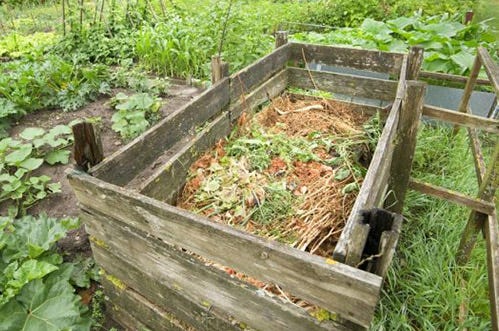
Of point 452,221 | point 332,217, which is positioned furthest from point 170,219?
point 452,221

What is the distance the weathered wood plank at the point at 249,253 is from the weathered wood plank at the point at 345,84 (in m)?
2.77

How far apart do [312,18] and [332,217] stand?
7756 millimetres

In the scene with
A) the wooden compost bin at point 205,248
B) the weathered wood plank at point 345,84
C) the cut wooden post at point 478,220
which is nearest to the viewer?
the wooden compost bin at point 205,248

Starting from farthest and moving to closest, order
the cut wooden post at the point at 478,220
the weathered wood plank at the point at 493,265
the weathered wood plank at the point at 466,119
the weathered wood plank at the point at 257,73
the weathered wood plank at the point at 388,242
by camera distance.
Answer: the weathered wood plank at the point at 257,73 < the cut wooden post at the point at 478,220 < the weathered wood plank at the point at 466,119 < the weathered wood plank at the point at 493,265 < the weathered wood plank at the point at 388,242

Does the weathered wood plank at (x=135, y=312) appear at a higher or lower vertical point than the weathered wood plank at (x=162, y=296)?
lower

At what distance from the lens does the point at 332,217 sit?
2.41 meters

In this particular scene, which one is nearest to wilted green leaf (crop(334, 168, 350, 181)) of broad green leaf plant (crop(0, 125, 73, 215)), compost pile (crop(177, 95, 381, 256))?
compost pile (crop(177, 95, 381, 256))

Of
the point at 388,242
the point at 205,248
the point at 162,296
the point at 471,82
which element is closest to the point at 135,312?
the point at 162,296

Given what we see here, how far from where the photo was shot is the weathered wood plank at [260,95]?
3164mm

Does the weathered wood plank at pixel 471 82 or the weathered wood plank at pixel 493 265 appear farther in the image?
the weathered wood plank at pixel 471 82

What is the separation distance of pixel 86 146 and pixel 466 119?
2371 mm

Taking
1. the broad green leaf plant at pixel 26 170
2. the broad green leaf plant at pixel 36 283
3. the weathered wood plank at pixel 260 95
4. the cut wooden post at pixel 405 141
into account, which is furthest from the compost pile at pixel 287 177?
the broad green leaf plant at pixel 26 170

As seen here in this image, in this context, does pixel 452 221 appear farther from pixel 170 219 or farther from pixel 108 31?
pixel 108 31

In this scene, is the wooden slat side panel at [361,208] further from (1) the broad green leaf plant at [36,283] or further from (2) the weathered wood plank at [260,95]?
(1) the broad green leaf plant at [36,283]
